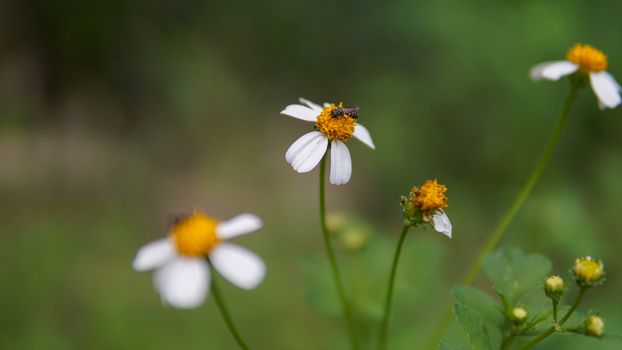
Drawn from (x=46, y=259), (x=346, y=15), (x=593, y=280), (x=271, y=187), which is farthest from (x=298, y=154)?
(x=346, y=15)

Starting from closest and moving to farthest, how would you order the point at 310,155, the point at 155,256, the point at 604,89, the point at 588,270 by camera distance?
1. the point at 155,256
2. the point at 588,270
3. the point at 310,155
4. the point at 604,89

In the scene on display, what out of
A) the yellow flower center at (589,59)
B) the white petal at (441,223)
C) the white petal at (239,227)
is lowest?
the white petal at (239,227)

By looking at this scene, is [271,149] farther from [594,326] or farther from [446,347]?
[594,326]

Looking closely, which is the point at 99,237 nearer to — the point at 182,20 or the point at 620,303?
the point at 182,20

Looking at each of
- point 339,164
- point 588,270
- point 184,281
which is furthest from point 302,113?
point 588,270

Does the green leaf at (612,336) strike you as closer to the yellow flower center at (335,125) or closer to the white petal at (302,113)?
the yellow flower center at (335,125)

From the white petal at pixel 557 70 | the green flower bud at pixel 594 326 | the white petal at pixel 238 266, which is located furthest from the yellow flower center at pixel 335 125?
the green flower bud at pixel 594 326

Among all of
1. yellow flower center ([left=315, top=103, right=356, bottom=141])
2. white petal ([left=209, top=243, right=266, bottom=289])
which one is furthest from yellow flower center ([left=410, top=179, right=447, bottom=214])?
white petal ([left=209, top=243, right=266, bottom=289])
